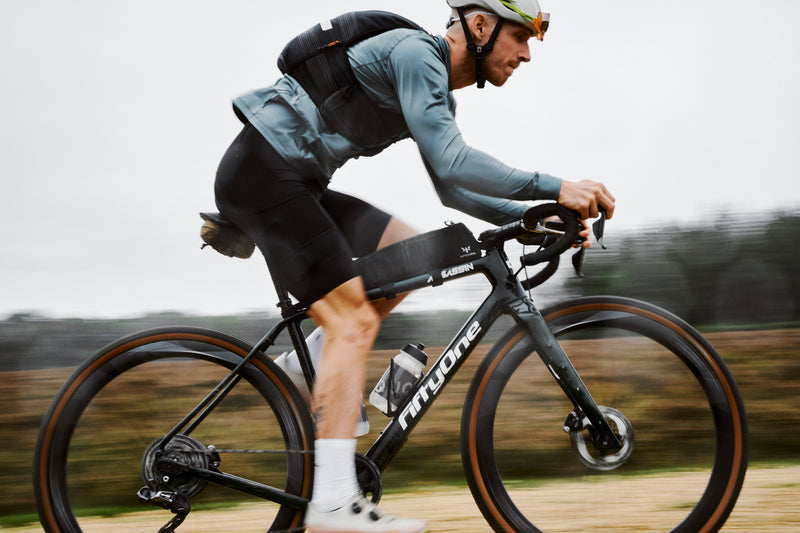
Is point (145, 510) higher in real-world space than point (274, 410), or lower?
lower

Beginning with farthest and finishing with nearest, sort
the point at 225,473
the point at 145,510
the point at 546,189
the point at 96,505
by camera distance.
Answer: the point at 145,510
the point at 96,505
the point at 225,473
the point at 546,189

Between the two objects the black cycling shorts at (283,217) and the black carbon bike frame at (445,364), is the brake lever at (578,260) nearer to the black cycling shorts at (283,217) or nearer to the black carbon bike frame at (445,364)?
the black carbon bike frame at (445,364)

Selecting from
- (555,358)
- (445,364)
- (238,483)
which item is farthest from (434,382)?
(238,483)

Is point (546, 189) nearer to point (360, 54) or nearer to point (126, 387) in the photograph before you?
point (360, 54)

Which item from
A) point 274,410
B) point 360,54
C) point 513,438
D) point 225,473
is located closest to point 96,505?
point 225,473

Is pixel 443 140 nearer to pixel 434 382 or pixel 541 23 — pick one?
pixel 541 23

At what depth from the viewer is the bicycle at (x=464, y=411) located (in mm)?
2648

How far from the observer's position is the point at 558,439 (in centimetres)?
284

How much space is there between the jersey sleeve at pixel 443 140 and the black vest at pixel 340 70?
0.70 feet

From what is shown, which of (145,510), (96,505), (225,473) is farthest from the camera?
(145,510)

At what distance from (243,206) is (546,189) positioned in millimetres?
1062

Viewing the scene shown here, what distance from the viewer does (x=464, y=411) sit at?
2703 millimetres

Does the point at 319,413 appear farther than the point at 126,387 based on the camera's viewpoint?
No

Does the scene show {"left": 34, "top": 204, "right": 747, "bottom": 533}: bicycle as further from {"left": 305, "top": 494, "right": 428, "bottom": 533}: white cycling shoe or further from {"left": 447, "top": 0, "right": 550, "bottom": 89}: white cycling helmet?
{"left": 447, "top": 0, "right": 550, "bottom": 89}: white cycling helmet
